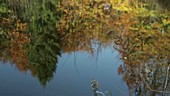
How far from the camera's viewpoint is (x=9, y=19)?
10117mm

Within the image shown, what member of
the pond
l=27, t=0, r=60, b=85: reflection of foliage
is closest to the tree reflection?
the pond

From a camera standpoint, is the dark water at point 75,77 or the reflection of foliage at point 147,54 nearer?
the reflection of foliage at point 147,54

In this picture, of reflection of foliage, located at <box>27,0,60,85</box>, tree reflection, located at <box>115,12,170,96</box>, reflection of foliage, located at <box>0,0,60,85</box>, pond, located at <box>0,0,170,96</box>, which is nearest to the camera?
tree reflection, located at <box>115,12,170,96</box>

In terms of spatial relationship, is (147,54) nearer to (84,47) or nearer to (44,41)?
(84,47)

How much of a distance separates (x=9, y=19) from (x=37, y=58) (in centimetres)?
249

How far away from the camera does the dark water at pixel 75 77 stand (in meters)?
6.18

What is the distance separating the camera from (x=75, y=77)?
22.5ft

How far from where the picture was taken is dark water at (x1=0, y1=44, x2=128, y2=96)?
20.3 feet

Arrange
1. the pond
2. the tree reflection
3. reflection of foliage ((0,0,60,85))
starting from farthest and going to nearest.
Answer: reflection of foliage ((0,0,60,85)), the pond, the tree reflection

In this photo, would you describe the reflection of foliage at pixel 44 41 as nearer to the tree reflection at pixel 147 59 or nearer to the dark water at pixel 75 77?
the dark water at pixel 75 77

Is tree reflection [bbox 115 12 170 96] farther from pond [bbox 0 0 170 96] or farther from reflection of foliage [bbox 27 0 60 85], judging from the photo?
reflection of foliage [bbox 27 0 60 85]

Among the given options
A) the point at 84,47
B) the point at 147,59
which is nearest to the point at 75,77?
the point at 147,59

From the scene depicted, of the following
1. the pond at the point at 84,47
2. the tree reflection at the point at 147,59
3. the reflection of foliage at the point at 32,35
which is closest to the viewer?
the tree reflection at the point at 147,59

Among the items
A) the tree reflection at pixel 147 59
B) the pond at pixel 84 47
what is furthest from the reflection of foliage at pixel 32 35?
the tree reflection at pixel 147 59
